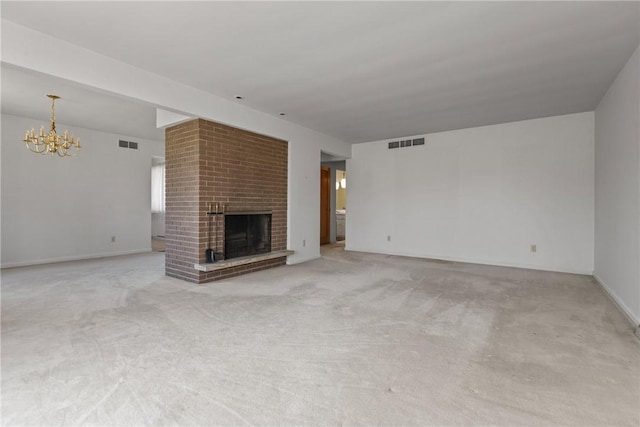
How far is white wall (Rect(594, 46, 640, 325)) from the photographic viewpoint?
2.98m

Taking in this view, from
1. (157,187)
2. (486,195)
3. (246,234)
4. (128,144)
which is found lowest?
(246,234)

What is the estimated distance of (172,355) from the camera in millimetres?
2170

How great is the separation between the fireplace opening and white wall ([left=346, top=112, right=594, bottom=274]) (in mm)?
2725

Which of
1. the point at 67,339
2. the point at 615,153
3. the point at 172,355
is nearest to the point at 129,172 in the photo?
the point at 67,339

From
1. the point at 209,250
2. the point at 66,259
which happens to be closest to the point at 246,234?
the point at 209,250

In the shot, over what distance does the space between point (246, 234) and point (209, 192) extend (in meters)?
1.01

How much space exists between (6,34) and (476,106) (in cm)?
524

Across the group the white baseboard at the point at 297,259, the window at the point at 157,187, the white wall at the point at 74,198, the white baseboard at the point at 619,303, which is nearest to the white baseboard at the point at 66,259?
the white wall at the point at 74,198

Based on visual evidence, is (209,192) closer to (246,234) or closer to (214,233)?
(214,233)

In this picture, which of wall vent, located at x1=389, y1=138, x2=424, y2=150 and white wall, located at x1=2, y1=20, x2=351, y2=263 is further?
wall vent, located at x1=389, y1=138, x2=424, y2=150

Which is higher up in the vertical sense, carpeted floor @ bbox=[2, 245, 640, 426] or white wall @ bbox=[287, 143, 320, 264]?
white wall @ bbox=[287, 143, 320, 264]

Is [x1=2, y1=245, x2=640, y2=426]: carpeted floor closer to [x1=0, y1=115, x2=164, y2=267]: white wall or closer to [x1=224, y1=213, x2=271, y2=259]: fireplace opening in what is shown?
[x1=224, y1=213, x2=271, y2=259]: fireplace opening

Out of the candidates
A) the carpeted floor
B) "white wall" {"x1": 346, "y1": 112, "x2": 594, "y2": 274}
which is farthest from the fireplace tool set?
"white wall" {"x1": 346, "y1": 112, "x2": 594, "y2": 274}

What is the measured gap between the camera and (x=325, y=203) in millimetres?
8789
